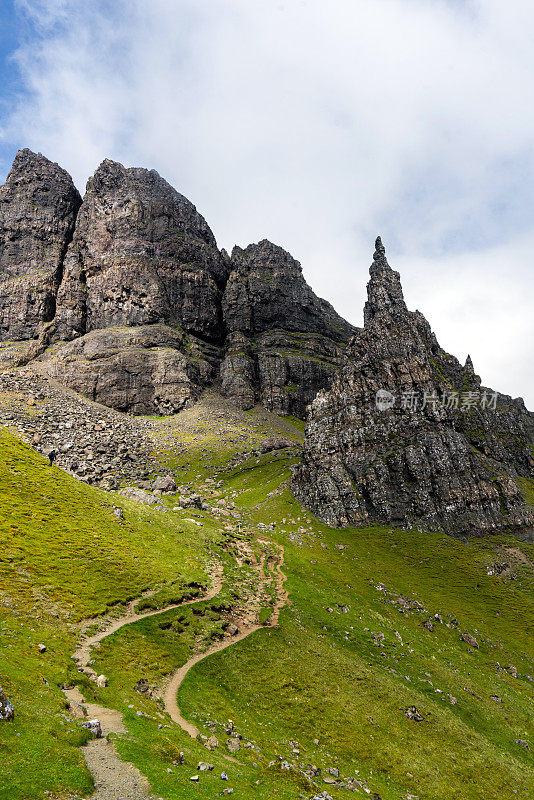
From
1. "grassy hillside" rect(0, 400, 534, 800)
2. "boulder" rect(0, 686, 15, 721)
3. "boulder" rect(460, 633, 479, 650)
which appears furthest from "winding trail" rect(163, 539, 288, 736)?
"boulder" rect(460, 633, 479, 650)

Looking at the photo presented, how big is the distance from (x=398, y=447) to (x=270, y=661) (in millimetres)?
83231

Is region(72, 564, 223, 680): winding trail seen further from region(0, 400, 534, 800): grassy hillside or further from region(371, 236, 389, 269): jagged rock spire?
region(371, 236, 389, 269): jagged rock spire

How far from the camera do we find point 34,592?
120ft

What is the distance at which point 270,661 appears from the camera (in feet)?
140

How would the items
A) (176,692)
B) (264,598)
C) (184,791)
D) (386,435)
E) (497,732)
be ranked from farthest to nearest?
(386,435)
(264,598)
(497,732)
(176,692)
(184,791)

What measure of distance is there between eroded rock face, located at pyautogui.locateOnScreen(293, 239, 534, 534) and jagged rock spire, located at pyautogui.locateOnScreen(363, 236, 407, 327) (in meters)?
0.48

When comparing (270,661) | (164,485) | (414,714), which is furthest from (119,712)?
(164,485)

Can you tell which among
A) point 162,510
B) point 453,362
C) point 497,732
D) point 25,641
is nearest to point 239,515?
point 162,510

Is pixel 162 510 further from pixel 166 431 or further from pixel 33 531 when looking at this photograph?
pixel 166 431

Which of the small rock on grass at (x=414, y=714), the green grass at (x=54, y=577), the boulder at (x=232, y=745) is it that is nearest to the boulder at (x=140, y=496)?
the green grass at (x=54, y=577)

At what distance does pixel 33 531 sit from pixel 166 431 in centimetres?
13442

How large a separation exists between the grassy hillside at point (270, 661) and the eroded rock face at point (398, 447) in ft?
62.3

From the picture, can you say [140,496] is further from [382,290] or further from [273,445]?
[382,290]

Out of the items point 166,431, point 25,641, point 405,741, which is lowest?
point 405,741
